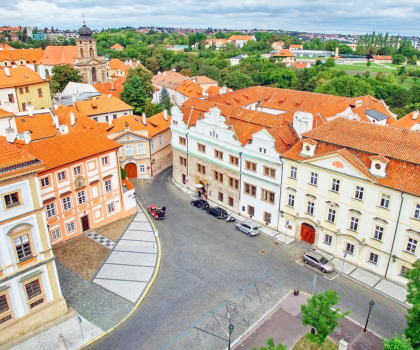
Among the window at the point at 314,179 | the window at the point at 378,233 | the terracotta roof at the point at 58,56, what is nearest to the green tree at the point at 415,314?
the window at the point at 378,233

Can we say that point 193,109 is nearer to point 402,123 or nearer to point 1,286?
point 402,123

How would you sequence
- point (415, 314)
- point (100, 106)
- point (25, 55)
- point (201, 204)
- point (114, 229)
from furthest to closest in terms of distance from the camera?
point (25, 55), point (100, 106), point (201, 204), point (114, 229), point (415, 314)

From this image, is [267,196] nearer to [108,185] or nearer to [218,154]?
[218,154]

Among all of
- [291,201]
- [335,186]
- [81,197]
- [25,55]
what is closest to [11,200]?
[81,197]

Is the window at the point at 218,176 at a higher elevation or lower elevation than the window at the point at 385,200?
lower

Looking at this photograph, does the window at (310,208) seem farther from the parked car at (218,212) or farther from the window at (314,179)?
the parked car at (218,212)

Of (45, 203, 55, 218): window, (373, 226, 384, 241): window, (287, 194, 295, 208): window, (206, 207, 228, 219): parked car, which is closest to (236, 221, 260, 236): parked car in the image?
(206, 207, 228, 219): parked car
